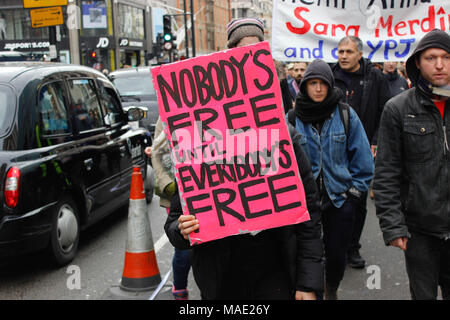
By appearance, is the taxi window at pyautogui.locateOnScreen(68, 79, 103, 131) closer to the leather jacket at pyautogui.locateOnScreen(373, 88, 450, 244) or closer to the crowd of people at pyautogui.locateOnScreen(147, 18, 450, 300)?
the crowd of people at pyautogui.locateOnScreen(147, 18, 450, 300)

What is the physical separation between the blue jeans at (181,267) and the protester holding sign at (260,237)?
1734 millimetres

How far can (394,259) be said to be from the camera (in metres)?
5.68

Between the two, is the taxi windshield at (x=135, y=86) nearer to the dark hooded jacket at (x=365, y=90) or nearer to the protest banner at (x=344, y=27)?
the protest banner at (x=344, y=27)

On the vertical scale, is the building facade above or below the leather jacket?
above

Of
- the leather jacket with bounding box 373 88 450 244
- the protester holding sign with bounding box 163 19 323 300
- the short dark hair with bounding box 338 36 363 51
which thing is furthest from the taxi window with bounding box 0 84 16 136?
the leather jacket with bounding box 373 88 450 244

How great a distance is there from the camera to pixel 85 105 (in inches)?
246

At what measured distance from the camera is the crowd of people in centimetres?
261

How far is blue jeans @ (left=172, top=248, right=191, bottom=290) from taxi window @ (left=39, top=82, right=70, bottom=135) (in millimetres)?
1808

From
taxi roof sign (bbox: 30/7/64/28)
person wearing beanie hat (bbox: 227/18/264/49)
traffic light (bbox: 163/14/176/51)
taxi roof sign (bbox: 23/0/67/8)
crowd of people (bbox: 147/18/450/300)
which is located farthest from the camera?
traffic light (bbox: 163/14/176/51)

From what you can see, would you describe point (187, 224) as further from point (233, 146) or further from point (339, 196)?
point (339, 196)

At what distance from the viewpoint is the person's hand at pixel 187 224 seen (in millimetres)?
2500

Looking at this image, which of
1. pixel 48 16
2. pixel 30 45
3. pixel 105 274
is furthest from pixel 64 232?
pixel 30 45
